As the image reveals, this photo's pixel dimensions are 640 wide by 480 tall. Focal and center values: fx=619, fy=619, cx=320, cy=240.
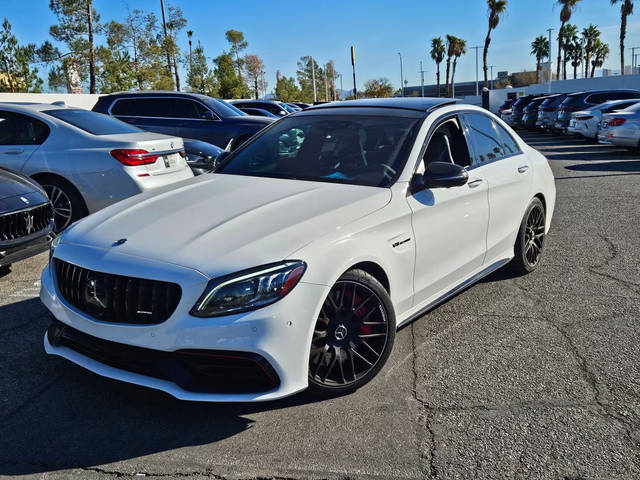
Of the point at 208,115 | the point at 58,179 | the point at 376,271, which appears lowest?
the point at 376,271

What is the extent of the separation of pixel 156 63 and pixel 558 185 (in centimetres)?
4565

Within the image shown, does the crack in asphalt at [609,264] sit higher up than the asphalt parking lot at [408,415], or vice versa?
the asphalt parking lot at [408,415]

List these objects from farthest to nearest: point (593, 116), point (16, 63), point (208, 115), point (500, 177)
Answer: point (16, 63) → point (593, 116) → point (208, 115) → point (500, 177)

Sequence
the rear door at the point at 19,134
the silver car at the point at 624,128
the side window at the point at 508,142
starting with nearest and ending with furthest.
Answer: the side window at the point at 508,142, the rear door at the point at 19,134, the silver car at the point at 624,128

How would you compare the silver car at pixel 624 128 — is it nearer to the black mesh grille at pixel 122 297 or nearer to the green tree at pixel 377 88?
the black mesh grille at pixel 122 297

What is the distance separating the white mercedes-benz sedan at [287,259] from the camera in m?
2.94

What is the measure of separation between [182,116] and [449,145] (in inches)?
340

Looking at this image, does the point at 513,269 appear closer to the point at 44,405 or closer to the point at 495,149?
the point at 495,149

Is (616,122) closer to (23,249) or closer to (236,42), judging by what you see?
(23,249)

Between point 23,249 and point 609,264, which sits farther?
point 609,264

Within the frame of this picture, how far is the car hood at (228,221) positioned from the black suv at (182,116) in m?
7.95

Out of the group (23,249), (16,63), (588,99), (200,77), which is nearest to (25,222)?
(23,249)

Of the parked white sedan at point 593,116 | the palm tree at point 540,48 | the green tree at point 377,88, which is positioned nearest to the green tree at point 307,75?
the green tree at point 377,88

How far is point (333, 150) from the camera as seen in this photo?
4.39 meters
